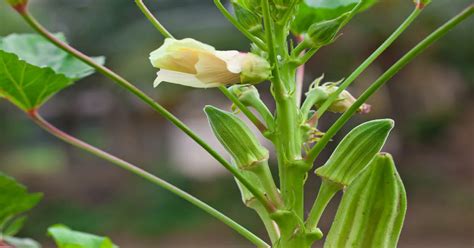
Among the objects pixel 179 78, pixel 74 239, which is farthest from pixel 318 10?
pixel 74 239

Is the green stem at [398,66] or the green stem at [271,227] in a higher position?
the green stem at [398,66]

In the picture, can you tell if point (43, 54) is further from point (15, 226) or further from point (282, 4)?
point (282, 4)

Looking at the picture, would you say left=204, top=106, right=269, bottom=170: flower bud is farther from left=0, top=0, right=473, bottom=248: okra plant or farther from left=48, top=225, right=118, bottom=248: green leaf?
left=48, top=225, right=118, bottom=248: green leaf

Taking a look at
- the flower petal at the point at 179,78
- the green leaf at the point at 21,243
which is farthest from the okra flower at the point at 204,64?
the green leaf at the point at 21,243

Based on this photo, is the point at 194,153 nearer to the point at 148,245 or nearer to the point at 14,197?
the point at 148,245

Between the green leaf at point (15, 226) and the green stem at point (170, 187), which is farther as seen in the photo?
the green leaf at point (15, 226)

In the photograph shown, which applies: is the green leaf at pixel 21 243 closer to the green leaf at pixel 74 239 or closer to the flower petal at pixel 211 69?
the green leaf at pixel 74 239

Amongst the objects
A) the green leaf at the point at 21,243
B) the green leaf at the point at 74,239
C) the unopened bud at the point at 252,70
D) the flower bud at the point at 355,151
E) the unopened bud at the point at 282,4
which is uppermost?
the unopened bud at the point at 282,4
